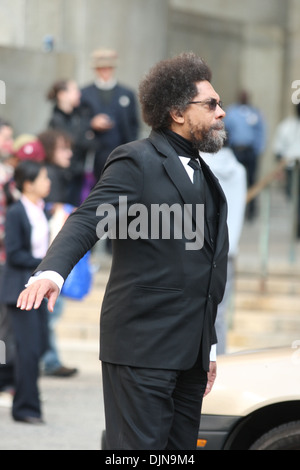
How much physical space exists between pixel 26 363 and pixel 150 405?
3652 millimetres

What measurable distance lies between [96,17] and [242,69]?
15.2 ft

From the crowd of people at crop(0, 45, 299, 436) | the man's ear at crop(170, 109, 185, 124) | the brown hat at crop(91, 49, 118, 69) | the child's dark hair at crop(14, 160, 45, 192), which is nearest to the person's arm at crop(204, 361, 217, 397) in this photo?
the man's ear at crop(170, 109, 185, 124)

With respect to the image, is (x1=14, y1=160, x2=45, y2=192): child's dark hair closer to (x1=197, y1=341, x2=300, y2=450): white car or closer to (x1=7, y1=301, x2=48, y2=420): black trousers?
(x1=7, y1=301, x2=48, y2=420): black trousers

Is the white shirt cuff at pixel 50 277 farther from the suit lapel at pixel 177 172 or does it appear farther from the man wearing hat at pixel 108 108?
the man wearing hat at pixel 108 108

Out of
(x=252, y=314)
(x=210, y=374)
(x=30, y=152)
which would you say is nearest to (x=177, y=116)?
(x=210, y=374)

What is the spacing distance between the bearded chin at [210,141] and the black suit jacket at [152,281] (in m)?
0.12

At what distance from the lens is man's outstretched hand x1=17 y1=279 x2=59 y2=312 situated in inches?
150

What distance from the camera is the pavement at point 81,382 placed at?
729 centimetres

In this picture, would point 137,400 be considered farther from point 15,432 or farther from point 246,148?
point 246,148

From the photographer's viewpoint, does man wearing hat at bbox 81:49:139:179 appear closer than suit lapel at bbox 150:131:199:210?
No

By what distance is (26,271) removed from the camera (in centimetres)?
787

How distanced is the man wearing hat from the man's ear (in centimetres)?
751

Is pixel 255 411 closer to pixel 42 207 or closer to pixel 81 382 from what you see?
pixel 42 207

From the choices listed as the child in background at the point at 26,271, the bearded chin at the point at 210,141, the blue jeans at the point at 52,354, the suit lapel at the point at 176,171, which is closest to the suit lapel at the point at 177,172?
the suit lapel at the point at 176,171
